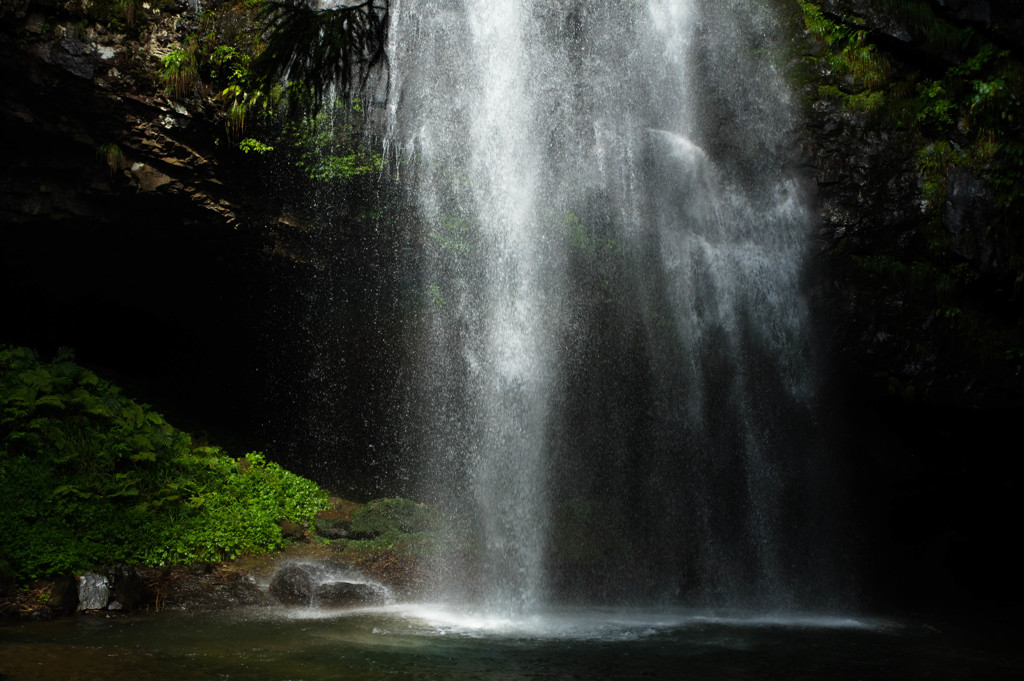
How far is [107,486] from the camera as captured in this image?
26.1 ft

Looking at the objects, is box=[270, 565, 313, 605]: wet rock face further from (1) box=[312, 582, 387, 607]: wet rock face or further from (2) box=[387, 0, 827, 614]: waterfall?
(2) box=[387, 0, 827, 614]: waterfall

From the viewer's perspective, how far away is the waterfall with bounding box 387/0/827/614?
976 centimetres

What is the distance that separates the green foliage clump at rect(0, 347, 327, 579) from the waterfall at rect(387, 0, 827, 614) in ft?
9.09

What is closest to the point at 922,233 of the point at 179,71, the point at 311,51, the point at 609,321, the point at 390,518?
the point at 609,321

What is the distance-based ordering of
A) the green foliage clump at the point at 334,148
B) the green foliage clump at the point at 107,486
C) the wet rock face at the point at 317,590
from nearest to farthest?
the green foliage clump at the point at 107,486 → the wet rock face at the point at 317,590 → the green foliage clump at the point at 334,148

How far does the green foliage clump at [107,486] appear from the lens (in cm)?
718

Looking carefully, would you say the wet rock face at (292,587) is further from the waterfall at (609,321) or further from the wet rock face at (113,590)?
the waterfall at (609,321)

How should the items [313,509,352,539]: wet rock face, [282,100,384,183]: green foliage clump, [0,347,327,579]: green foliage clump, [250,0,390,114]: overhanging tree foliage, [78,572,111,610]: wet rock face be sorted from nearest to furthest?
1. [250,0,390,114]: overhanging tree foliage
2. [78,572,111,610]: wet rock face
3. [0,347,327,579]: green foliage clump
4. [282,100,384,183]: green foliage clump
5. [313,509,352,539]: wet rock face

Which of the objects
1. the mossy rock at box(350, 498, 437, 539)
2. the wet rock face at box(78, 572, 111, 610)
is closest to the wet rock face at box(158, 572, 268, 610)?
the wet rock face at box(78, 572, 111, 610)

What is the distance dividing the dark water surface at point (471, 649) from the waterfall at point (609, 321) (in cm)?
238

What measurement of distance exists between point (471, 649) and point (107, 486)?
5070 millimetres

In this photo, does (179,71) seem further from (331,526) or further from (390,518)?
(390,518)

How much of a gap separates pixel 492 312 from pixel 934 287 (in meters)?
6.26

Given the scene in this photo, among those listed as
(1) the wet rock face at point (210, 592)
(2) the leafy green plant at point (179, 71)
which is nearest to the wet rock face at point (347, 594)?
(1) the wet rock face at point (210, 592)
